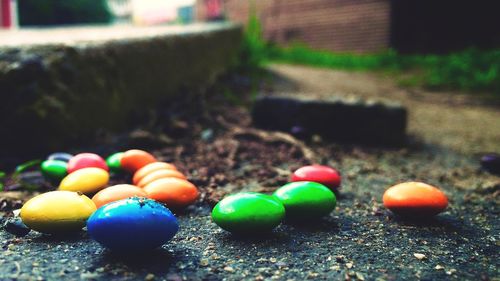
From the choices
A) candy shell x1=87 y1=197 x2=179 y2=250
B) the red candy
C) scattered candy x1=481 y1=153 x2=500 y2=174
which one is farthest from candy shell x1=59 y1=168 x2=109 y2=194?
scattered candy x1=481 y1=153 x2=500 y2=174

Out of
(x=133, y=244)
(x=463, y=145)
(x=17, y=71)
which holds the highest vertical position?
(x=17, y=71)

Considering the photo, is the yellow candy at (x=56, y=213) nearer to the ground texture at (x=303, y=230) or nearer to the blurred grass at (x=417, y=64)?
the ground texture at (x=303, y=230)

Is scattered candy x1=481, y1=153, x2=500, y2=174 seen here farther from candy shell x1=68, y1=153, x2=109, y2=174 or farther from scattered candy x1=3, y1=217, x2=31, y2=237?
scattered candy x1=3, y1=217, x2=31, y2=237

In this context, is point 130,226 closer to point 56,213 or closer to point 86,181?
point 56,213

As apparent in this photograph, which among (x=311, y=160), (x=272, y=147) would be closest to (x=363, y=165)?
(x=311, y=160)

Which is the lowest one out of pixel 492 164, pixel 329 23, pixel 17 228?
pixel 492 164

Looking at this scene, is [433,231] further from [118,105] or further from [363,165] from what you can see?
[118,105]

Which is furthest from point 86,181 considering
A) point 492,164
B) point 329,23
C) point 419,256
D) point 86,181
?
point 329,23

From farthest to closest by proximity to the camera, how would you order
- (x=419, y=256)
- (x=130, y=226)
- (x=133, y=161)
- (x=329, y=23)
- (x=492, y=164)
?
(x=329, y=23) < (x=492, y=164) < (x=133, y=161) < (x=419, y=256) < (x=130, y=226)

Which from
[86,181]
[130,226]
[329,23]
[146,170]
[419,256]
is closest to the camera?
[130,226]
